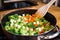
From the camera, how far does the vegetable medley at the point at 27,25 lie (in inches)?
25.7

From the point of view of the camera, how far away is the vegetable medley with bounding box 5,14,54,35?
0.65 metres

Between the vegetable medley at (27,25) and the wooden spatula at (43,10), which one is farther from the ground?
the wooden spatula at (43,10)

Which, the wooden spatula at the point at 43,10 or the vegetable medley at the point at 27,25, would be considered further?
the wooden spatula at the point at 43,10

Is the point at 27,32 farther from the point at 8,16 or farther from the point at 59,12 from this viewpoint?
the point at 59,12

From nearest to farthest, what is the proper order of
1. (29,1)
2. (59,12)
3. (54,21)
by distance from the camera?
(54,21), (59,12), (29,1)

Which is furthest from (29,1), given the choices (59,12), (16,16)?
(16,16)

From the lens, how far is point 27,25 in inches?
28.1

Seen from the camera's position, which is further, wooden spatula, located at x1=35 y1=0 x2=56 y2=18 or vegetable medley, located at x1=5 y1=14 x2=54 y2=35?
wooden spatula, located at x1=35 y1=0 x2=56 y2=18

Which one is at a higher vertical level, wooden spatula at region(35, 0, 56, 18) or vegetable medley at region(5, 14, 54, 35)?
wooden spatula at region(35, 0, 56, 18)

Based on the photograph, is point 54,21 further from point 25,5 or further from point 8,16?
point 25,5

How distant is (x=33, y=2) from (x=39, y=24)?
1.43ft

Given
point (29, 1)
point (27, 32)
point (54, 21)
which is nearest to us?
point (27, 32)

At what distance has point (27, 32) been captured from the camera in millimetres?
646

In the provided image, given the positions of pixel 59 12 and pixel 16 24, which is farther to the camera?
pixel 59 12
